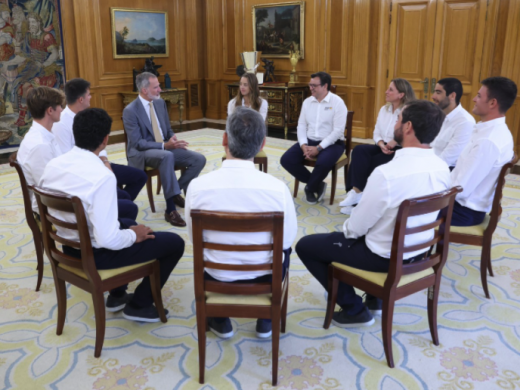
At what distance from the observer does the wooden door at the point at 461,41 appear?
22.6 ft

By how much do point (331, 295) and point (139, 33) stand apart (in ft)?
27.5

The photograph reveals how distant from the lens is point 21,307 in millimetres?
3057

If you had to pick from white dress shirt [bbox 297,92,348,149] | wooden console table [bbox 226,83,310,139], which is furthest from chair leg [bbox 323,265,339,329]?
wooden console table [bbox 226,83,310,139]

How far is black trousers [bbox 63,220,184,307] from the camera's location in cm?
253

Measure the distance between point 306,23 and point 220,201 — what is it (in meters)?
7.63

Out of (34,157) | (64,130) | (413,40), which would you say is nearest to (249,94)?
(64,130)

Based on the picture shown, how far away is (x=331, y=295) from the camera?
2693mm

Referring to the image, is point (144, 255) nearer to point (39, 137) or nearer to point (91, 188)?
point (91, 188)

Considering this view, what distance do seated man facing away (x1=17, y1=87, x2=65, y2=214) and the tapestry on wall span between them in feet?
17.1

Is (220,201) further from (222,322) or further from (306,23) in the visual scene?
(306,23)

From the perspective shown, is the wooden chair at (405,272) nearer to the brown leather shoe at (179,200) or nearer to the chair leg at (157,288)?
the chair leg at (157,288)

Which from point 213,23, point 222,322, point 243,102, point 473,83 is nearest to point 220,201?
point 222,322

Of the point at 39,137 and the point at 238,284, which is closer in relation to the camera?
the point at 238,284

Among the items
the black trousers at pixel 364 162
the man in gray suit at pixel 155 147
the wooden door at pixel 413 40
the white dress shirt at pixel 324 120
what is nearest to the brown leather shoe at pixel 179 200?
the man in gray suit at pixel 155 147
